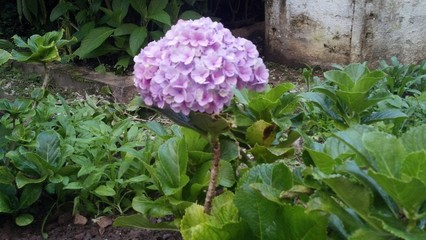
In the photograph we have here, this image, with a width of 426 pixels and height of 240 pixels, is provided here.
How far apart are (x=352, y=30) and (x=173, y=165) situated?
9.66 ft

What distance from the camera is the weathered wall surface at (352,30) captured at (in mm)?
4887

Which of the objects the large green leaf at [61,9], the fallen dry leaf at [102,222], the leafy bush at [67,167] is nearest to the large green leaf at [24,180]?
the leafy bush at [67,167]

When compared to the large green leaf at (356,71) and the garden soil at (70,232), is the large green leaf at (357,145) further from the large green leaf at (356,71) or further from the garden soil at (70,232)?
the garden soil at (70,232)

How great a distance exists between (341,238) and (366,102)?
3.08ft

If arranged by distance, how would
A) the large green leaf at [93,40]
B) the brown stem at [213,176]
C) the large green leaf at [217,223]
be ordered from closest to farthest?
1. the large green leaf at [217,223]
2. the brown stem at [213,176]
3. the large green leaf at [93,40]

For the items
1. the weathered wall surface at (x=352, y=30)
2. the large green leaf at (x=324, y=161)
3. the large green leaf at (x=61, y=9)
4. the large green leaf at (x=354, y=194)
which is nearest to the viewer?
the large green leaf at (x=354, y=194)

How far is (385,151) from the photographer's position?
155 cm

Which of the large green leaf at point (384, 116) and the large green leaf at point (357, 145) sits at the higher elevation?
the large green leaf at point (357, 145)

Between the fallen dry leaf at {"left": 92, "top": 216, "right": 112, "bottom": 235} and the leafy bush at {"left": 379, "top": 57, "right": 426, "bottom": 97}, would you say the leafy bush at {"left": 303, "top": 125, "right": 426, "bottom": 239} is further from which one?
the leafy bush at {"left": 379, "top": 57, "right": 426, "bottom": 97}

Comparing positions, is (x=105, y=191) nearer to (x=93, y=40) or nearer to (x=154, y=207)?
(x=154, y=207)

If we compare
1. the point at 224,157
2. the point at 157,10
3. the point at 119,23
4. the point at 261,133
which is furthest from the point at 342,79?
the point at 119,23

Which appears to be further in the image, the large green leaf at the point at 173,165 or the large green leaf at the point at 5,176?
the large green leaf at the point at 5,176

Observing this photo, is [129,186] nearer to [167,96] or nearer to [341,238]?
[167,96]

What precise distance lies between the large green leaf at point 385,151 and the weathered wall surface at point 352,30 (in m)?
3.49
